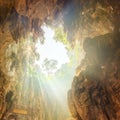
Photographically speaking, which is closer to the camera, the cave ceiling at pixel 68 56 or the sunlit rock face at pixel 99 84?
the sunlit rock face at pixel 99 84

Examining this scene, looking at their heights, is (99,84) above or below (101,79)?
below

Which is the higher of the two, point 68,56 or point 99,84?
point 68,56

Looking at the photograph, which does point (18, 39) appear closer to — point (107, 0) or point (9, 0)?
point (9, 0)

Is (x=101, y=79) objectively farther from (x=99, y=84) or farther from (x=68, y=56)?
(x=68, y=56)

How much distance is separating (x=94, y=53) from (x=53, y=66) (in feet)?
28.8

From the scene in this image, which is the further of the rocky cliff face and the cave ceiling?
the cave ceiling

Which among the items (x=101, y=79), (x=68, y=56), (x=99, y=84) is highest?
(x=68, y=56)

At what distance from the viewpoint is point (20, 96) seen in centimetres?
1552

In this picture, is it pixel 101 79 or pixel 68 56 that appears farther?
pixel 68 56

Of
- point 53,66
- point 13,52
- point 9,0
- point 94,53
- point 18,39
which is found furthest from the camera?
point 53,66

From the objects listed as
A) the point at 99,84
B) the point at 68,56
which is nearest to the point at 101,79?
the point at 99,84

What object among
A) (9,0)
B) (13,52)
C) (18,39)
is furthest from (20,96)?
(9,0)

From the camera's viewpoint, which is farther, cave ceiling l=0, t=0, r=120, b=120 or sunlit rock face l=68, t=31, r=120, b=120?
cave ceiling l=0, t=0, r=120, b=120

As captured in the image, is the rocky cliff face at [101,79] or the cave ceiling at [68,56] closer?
the rocky cliff face at [101,79]
